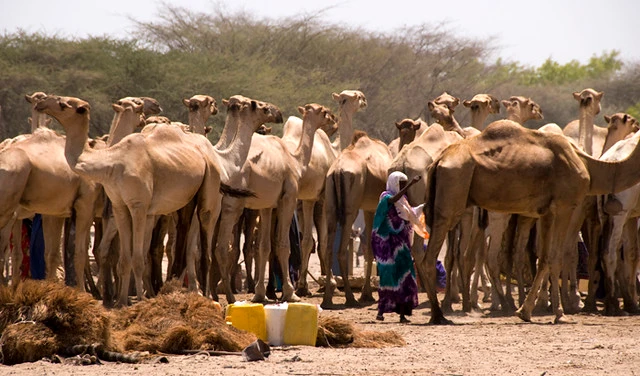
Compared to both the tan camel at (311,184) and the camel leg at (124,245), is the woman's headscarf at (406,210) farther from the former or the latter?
the tan camel at (311,184)

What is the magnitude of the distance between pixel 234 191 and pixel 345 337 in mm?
4024

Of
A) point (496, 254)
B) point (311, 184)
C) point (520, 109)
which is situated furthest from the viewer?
point (520, 109)

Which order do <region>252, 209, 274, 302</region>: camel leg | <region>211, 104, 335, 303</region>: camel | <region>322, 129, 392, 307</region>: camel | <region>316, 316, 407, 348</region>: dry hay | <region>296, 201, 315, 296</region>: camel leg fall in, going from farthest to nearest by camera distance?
<region>296, 201, 315, 296</region>: camel leg
<region>252, 209, 274, 302</region>: camel leg
<region>322, 129, 392, 307</region>: camel
<region>211, 104, 335, 303</region>: camel
<region>316, 316, 407, 348</region>: dry hay

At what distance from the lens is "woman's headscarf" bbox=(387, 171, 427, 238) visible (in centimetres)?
1169

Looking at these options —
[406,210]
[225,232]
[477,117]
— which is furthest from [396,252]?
[477,117]

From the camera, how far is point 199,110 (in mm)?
14500

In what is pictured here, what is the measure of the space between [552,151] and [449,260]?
220 cm

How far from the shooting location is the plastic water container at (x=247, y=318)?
9.34 metres

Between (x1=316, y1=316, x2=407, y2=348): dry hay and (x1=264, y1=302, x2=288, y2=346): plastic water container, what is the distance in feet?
1.03

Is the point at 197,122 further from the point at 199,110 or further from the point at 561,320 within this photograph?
the point at 561,320

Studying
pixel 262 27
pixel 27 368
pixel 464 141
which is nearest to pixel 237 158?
pixel 464 141

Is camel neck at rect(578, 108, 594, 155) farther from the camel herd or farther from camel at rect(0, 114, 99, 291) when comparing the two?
camel at rect(0, 114, 99, 291)

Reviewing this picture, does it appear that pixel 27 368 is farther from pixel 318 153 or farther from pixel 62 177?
pixel 318 153

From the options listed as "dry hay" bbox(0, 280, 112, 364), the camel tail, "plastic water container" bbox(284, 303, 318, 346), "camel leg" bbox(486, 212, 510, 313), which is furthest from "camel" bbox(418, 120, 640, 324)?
"dry hay" bbox(0, 280, 112, 364)
